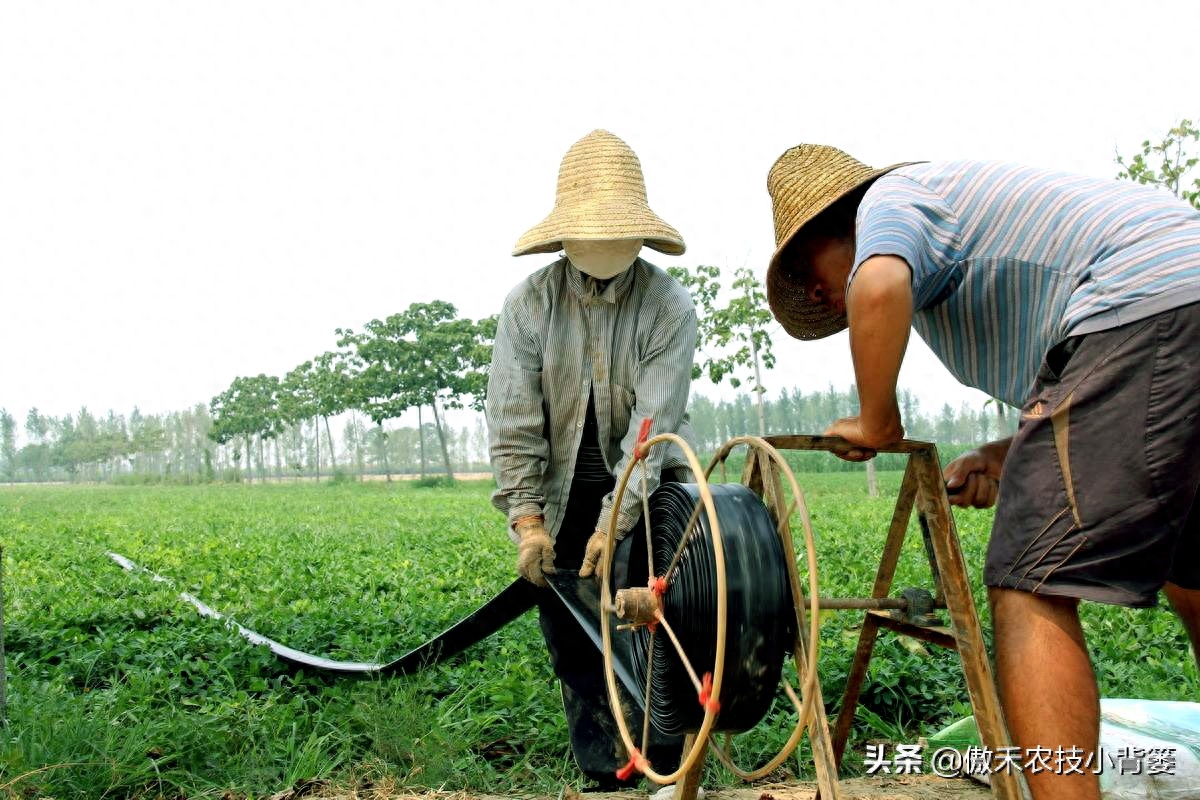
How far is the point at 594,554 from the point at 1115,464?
145 centimetres

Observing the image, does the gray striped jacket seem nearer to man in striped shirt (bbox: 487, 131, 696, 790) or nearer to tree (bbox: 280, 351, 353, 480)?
man in striped shirt (bbox: 487, 131, 696, 790)

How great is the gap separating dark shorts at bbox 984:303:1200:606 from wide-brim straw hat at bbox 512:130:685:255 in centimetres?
129

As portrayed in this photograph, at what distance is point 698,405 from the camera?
54.1m

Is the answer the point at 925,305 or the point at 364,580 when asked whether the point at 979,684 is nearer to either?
the point at 925,305

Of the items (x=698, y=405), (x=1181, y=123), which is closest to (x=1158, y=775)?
(x=1181, y=123)

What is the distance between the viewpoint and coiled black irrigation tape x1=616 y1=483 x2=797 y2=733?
6.57ft

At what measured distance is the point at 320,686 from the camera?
386 cm

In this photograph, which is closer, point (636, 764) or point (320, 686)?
point (636, 764)

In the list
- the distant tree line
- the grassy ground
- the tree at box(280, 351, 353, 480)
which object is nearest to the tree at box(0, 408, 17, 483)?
the distant tree line

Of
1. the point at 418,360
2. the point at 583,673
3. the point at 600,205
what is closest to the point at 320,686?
the point at 583,673

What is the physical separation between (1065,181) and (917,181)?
28cm

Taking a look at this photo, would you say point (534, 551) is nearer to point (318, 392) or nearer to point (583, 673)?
point (583, 673)

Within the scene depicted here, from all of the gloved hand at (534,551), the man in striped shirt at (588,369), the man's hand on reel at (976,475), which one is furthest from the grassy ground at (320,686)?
the man's hand on reel at (976,475)

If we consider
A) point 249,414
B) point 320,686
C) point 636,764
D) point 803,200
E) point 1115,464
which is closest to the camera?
point 1115,464
